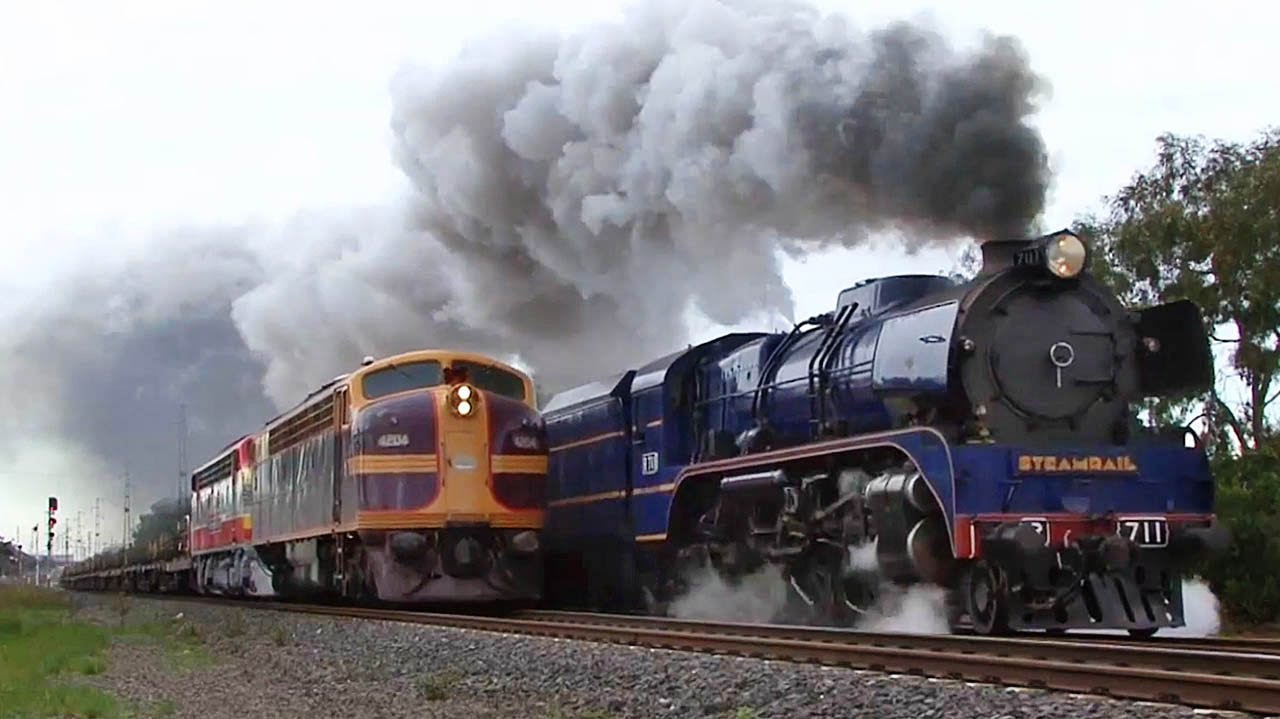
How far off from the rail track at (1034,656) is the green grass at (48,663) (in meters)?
4.43

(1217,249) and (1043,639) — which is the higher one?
(1217,249)

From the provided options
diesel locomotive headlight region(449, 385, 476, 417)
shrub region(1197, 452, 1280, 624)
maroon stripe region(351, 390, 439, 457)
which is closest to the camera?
shrub region(1197, 452, 1280, 624)

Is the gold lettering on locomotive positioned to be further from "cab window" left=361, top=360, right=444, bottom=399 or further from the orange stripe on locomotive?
"cab window" left=361, top=360, right=444, bottom=399

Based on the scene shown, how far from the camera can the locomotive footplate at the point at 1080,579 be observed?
1237 cm

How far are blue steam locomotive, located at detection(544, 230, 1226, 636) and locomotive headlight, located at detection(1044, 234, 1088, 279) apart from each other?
0.7 inches

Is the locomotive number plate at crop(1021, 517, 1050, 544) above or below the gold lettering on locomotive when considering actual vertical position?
below

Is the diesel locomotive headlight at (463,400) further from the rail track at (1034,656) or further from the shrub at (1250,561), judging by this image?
the shrub at (1250,561)

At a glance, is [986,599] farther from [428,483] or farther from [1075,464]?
[428,483]

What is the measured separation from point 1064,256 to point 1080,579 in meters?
2.67

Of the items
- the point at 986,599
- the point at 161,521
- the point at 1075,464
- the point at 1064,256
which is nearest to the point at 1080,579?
the point at 986,599

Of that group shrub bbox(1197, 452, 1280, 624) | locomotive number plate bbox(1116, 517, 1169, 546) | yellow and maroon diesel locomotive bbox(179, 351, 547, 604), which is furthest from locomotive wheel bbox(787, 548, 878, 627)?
yellow and maroon diesel locomotive bbox(179, 351, 547, 604)

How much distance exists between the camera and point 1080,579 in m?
12.6

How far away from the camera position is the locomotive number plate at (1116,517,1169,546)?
1264 centimetres

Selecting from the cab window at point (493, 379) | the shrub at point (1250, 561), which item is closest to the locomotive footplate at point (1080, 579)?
the shrub at point (1250, 561)
